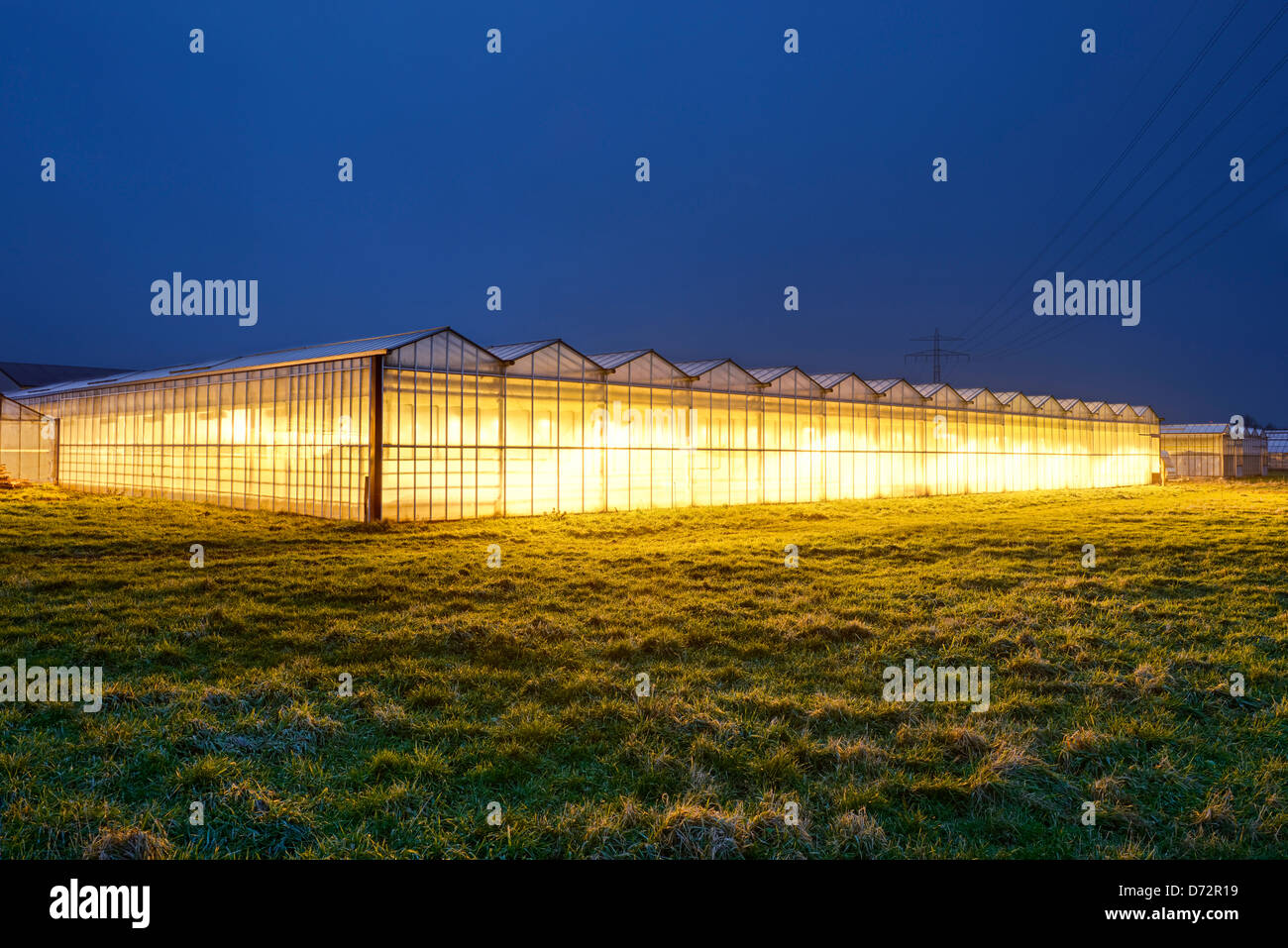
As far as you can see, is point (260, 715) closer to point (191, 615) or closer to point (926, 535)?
point (191, 615)

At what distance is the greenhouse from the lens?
21.9 meters

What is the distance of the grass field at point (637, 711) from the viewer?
4879 mm

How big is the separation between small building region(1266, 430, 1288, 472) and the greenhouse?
51.9 metres

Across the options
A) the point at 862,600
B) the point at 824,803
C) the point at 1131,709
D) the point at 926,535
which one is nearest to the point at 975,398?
the point at 926,535

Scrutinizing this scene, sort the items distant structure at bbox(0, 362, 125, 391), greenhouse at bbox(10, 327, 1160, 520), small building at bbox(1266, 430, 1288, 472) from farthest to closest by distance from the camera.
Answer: small building at bbox(1266, 430, 1288, 472), distant structure at bbox(0, 362, 125, 391), greenhouse at bbox(10, 327, 1160, 520)

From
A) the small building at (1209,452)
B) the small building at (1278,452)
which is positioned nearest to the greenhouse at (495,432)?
the small building at (1209,452)

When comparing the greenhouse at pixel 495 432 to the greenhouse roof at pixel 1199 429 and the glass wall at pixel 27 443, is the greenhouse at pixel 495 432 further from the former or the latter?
the greenhouse roof at pixel 1199 429

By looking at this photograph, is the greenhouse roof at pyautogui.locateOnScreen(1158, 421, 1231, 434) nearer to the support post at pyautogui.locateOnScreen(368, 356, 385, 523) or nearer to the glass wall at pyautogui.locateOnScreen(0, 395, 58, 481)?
the support post at pyautogui.locateOnScreen(368, 356, 385, 523)

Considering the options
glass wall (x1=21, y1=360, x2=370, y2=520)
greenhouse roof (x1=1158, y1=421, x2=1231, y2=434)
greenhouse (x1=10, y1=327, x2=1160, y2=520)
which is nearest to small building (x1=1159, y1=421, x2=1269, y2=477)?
greenhouse roof (x1=1158, y1=421, x2=1231, y2=434)

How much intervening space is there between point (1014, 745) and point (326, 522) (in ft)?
61.9

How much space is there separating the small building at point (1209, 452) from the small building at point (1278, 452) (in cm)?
1127

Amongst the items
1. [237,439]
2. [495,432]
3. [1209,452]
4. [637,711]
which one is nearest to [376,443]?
[495,432]

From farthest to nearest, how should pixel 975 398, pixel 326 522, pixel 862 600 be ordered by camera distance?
pixel 975 398 → pixel 326 522 → pixel 862 600

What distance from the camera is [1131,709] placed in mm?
7172
